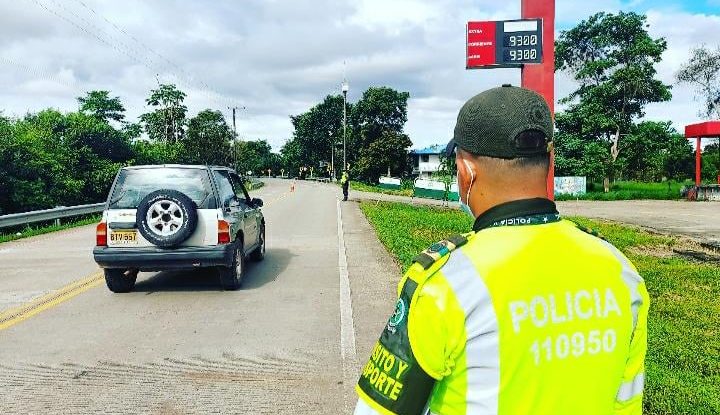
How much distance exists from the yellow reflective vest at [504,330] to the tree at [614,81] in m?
Result: 51.3

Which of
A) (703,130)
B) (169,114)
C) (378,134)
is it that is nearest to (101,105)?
(169,114)

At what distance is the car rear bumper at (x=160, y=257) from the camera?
827cm

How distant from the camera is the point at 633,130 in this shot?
5041 cm

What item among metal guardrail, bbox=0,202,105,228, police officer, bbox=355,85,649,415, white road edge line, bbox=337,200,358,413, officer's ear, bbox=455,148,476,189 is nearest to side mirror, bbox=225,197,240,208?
white road edge line, bbox=337,200,358,413

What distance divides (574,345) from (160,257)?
24.9 ft

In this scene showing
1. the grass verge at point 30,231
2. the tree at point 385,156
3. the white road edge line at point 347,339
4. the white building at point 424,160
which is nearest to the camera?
the white road edge line at point 347,339

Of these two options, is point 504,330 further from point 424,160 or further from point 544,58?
point 424,160

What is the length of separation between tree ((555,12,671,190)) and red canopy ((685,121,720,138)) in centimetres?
857

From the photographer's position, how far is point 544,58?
26.9 feet

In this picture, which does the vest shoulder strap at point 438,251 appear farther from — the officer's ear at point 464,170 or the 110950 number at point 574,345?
the 110950 number at point 574,345

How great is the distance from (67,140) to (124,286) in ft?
95.3

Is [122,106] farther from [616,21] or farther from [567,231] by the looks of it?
[567,231]

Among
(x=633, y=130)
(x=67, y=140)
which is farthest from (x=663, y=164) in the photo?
(x=67, y=140)

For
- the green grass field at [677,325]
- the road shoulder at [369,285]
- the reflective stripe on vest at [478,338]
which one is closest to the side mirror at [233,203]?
the road shoulder at [369,285]
